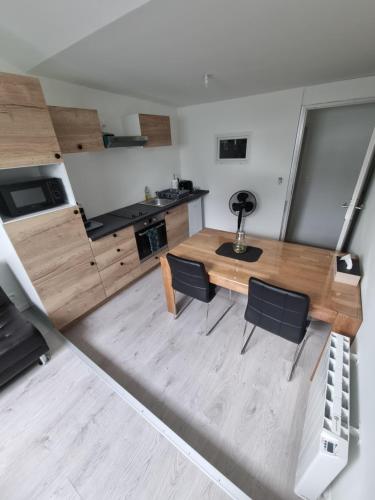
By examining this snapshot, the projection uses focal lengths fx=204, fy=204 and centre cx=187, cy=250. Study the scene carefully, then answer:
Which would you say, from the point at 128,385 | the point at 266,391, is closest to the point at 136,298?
the point at 128,385

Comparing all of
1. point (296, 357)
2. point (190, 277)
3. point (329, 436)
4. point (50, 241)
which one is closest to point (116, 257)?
point (50, 241)

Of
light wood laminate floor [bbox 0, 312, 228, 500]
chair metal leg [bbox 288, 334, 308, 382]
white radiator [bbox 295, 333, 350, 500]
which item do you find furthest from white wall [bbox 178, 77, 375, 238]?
→ light wood laminate floor [bbox 0, 312, 228, 500]

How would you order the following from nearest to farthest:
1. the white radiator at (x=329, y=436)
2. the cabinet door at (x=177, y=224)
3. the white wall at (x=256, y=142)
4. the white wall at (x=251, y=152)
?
the white radiator at (x=329, y=436)
the white wall at (x=256, y=142)
the white wall at (x=251, y=152)
the cabinet door at (x=177, y=224)

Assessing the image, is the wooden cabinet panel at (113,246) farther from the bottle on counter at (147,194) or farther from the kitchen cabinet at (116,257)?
the bottle on counter at (147,194)

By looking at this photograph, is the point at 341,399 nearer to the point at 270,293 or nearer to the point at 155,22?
the point at 270,293

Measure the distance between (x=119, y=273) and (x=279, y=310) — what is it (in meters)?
1.86

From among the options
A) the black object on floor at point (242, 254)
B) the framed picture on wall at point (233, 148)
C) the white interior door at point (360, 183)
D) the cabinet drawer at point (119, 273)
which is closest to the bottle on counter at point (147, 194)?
the cabinet drawer at point (119, 273)

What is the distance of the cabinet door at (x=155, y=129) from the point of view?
2730mm

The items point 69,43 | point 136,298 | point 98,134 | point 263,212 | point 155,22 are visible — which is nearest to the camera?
point 155,22

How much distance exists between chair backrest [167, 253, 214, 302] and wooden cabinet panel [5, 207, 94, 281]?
0.96m

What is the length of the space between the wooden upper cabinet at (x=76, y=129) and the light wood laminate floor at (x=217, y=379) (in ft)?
5.81

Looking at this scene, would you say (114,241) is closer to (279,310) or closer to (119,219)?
(119,219)

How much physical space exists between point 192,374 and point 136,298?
1.18 metres

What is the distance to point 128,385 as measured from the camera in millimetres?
1643
